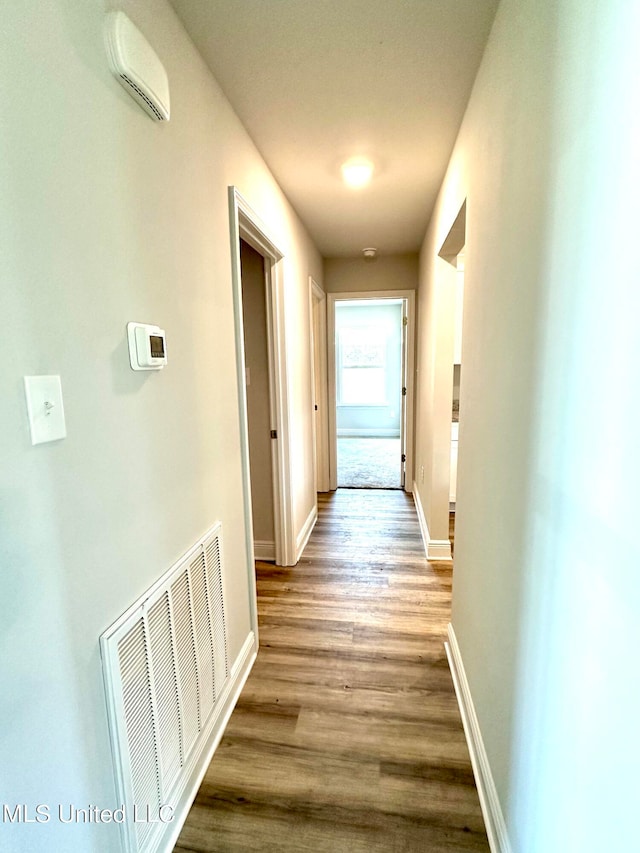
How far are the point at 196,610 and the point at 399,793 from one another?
913 millimetres

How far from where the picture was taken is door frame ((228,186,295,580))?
68.2 inches

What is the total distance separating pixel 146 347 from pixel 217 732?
1458mm

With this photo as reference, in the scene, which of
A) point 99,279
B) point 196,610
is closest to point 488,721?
point 196,610

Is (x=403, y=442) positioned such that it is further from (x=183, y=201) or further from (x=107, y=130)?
(x=107, y=130)

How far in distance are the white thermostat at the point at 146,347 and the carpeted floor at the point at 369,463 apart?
3734mm

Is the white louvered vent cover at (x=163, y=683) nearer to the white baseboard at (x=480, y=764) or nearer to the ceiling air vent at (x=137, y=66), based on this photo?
the white baseboard at (x=480, y=764)

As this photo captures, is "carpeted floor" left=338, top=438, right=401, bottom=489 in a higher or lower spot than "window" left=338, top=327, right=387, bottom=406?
lower

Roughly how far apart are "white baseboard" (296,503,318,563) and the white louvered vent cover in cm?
146

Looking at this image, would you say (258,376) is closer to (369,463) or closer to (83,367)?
(83,367)

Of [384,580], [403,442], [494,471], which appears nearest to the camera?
[494,471]

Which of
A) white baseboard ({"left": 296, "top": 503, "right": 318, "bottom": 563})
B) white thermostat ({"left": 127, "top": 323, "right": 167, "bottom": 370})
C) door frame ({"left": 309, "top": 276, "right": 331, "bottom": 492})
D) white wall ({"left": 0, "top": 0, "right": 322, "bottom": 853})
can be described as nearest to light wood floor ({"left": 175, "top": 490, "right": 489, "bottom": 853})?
white baseboard ({"left": 296, "top": 503, "right": 318, "bottom": 563})

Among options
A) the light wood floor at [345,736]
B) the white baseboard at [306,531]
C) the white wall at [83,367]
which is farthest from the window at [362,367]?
the white wall at [83,367]

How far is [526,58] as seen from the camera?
0.97 m

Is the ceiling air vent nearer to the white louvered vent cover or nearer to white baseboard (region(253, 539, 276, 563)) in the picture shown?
the white louvered vent cover
